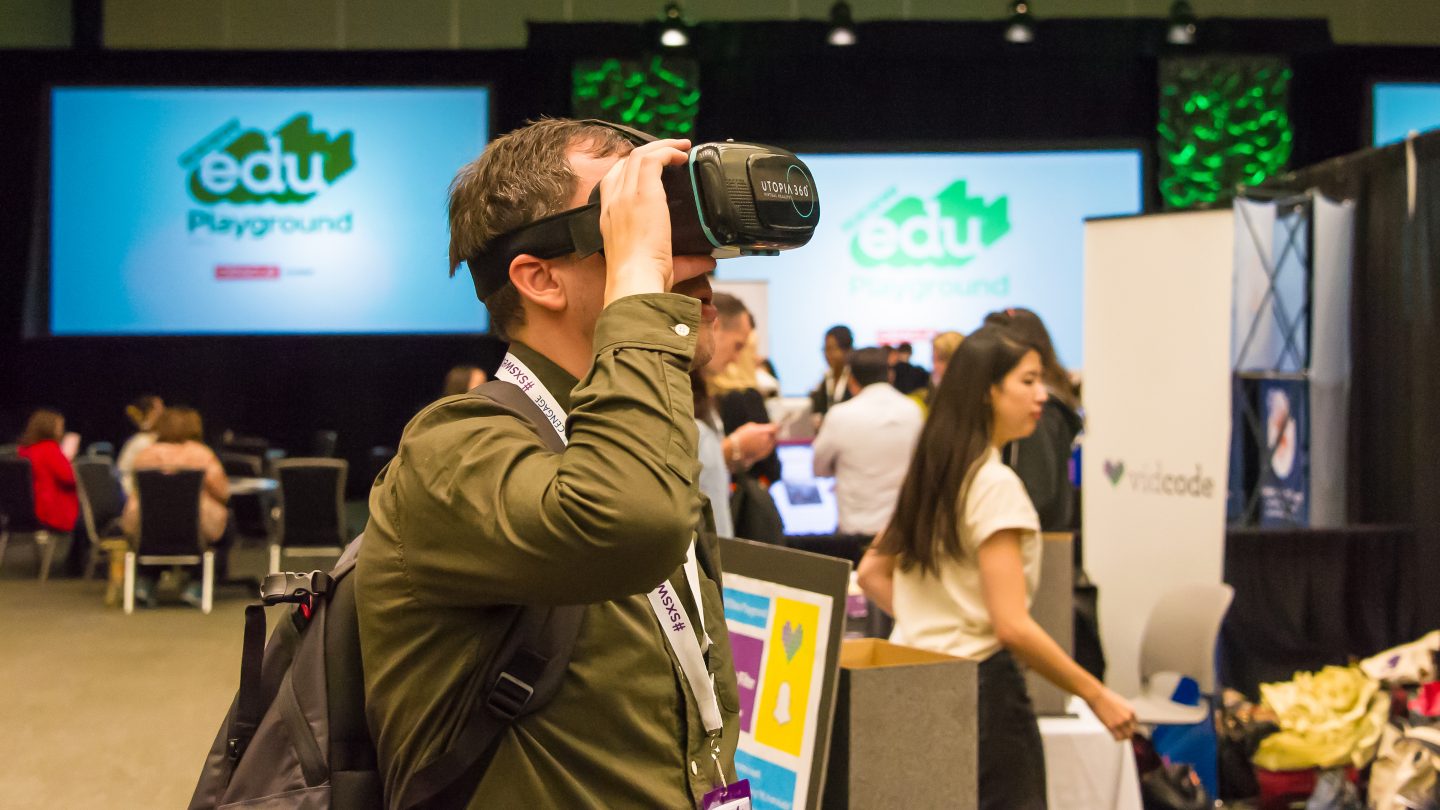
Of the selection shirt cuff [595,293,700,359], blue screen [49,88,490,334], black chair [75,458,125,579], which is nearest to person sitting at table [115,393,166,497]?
black chair [75,458,125,579]

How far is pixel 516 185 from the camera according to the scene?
3.53ft

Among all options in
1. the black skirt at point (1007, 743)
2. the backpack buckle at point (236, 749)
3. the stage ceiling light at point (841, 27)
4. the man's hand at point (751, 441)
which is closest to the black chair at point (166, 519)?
the man's hand at point (751, 441)

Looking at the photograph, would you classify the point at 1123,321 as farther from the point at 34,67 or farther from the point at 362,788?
the point at 34,67

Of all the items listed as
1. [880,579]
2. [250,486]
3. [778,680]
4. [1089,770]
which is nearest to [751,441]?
[880,579]

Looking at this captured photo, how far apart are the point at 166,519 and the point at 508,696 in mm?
7286

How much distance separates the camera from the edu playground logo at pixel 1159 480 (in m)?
4.52

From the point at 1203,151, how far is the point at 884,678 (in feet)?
29.5

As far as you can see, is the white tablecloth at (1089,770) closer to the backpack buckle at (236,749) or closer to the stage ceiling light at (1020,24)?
the backpack buckle at (236,749)

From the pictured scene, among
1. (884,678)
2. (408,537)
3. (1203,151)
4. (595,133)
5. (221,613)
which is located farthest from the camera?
(1203,151)

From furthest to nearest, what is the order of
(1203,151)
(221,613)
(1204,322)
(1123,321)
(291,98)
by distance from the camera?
(291,98) < (1203,151) < (221,613) < (1123,321) < (1204,322)

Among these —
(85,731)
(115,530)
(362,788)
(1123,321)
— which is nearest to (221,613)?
(115,530)

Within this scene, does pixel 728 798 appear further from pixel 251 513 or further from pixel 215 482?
pixel 251 513

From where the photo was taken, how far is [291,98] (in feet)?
35.0

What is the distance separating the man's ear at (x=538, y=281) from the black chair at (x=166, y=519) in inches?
275
